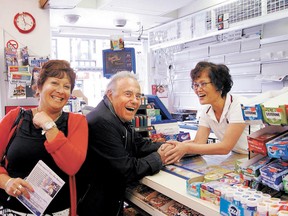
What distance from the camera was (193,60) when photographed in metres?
6.05

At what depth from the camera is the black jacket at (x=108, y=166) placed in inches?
67.6

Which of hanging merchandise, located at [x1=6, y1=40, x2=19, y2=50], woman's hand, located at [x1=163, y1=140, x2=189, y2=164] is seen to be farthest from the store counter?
hanging merchandise, located at [x1=6, y1=40, x2=19, y2=50]

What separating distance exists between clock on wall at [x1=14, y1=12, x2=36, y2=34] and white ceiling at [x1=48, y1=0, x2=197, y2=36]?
312mm

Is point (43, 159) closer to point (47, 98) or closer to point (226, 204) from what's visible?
point (47, 98)

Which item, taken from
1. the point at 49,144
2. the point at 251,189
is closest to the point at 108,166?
the point at 49,144

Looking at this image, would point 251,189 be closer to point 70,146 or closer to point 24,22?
point 70,146

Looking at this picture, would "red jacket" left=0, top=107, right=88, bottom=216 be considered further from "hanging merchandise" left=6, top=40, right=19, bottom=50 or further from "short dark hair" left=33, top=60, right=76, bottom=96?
"hanging merchandise" left=6, top=40, right=19, bottom=50

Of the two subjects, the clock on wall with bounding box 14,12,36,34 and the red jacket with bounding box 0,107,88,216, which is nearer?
the red jacket with bounding box 0,107,88,216

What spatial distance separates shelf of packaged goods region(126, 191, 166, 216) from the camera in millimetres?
1688

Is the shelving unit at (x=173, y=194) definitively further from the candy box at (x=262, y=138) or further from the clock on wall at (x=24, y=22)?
the clock on wall at (x=24, y=22)

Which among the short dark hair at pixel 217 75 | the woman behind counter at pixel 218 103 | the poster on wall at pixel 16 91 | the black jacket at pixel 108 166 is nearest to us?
the black jacket at pixel 108 166

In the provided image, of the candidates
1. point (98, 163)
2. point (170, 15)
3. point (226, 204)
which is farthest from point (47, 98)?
point (170, 15)

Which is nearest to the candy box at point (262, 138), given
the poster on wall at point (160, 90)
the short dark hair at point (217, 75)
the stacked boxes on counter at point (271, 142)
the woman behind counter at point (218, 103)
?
the stacked boxes on counter at point (271, 142)

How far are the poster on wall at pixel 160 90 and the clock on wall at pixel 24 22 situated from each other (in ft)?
10.8
